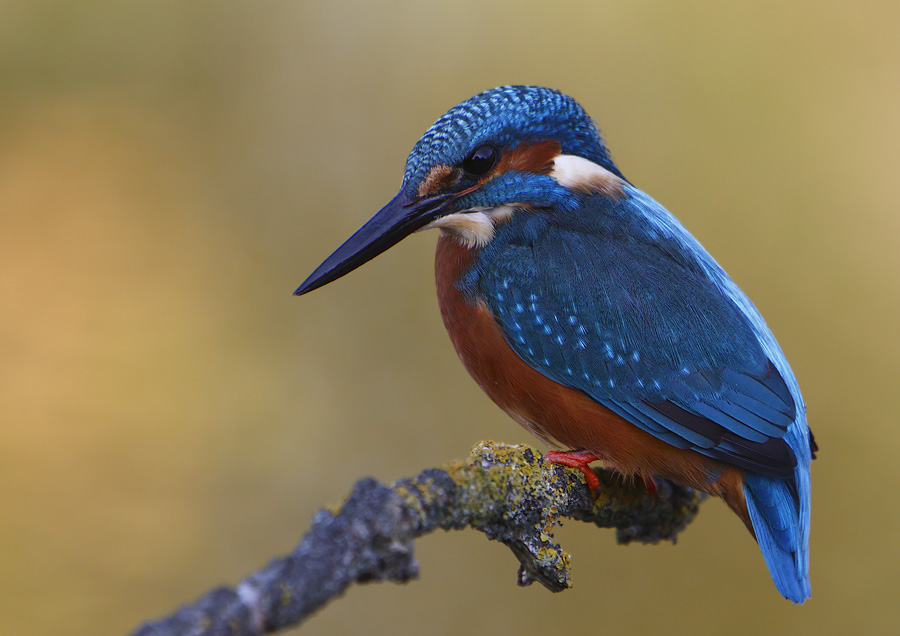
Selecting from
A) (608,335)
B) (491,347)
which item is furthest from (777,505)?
(491,347)

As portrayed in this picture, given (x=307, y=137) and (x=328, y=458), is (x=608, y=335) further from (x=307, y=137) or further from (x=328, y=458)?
(x=307, y=137)

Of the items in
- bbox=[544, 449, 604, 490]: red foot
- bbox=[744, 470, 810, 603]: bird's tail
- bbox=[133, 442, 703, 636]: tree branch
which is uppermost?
bbox=[544, 449, 604, 490]: red foot

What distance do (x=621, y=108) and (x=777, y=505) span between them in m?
2.59

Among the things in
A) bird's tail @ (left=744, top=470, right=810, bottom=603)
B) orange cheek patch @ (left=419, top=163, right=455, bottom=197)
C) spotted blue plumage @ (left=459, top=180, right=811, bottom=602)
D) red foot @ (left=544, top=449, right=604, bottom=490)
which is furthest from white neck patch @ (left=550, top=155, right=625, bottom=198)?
bird's tail @ (left=744, top=470, right=810, bottom=603)

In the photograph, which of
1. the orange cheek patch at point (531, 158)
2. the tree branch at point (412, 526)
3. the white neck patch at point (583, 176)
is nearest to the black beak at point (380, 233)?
the orange cheek patch at point (531, 158)

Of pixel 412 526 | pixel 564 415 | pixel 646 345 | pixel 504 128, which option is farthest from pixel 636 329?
pixel 412 526

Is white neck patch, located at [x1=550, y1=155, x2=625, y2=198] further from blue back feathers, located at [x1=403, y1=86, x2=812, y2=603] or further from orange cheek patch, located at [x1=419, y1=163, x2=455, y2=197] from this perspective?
orange cheek patch, located at [x1=419, y1=163, x2=455, y2=197]

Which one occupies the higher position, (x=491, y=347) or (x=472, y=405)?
(x=472, y=405)

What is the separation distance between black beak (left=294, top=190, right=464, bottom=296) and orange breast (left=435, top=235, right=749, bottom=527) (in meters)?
0.17

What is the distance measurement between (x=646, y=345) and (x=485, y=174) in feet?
1.81

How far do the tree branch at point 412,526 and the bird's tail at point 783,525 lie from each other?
0.31 meters

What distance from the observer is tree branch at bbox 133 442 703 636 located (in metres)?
0.98

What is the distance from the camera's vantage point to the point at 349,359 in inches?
152

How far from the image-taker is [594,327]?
184 cm
